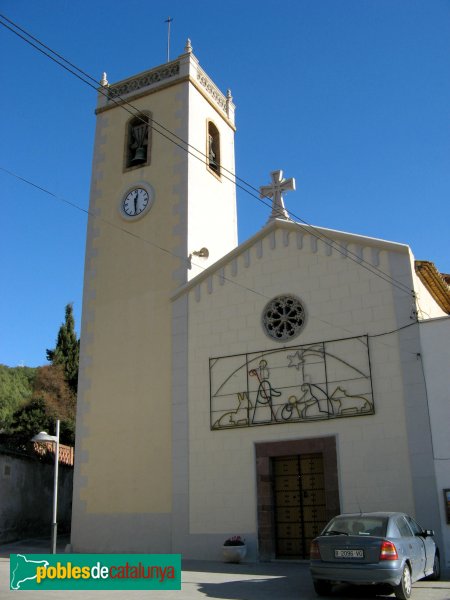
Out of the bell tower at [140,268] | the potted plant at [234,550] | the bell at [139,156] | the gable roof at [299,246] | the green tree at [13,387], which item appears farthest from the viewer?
the green tree at [13,387]

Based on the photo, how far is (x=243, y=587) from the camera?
10.7 meters

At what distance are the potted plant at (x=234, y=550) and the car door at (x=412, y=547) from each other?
509cm

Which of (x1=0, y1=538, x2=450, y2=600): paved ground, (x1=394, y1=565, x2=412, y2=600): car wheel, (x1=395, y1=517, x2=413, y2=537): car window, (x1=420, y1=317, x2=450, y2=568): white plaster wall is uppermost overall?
(x1=420, y1=317, x2=450, y2=568): white plaster wall

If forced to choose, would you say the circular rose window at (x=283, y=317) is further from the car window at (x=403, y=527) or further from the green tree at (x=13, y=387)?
the green tree at (x=13, y=387)

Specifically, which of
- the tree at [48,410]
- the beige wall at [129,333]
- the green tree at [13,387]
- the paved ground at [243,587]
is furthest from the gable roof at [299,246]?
the green tree at [13,387]

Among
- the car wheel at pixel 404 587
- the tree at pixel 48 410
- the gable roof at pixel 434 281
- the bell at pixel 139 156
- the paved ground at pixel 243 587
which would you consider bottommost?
the paved ground at pixel 243 587

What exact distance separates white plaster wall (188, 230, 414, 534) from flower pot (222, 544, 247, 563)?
1.85ft

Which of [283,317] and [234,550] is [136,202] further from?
[234,550]

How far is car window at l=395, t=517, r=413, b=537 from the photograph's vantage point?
10.1 m

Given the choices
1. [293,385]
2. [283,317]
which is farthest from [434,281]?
[293,385]

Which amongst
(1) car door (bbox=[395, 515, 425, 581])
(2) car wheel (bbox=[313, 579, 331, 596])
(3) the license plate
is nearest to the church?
(1) car door (bbox=[395, 515, 425, 581])

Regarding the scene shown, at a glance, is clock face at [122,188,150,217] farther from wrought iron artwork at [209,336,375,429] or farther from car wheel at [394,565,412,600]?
car wheel at [394,565,412,600]

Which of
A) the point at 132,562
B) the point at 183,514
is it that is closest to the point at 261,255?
the point at 183,514

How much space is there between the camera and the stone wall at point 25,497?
1952 centimetres
